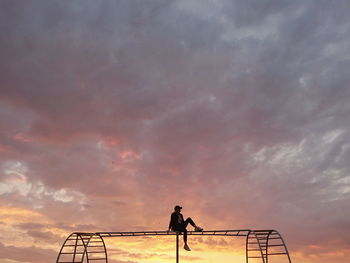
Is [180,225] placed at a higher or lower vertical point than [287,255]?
higher

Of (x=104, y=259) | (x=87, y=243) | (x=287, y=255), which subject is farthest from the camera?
(x=104, y=259)

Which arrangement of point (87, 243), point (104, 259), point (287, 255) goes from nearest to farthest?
point (287, 255), point (87, 243), point (104, 259)

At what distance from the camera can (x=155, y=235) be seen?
25672 mm

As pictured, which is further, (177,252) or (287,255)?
(177,252)

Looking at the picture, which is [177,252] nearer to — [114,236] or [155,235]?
[155,235]

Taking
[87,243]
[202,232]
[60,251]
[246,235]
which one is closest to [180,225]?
[202,232]

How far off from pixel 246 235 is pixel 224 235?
112cm

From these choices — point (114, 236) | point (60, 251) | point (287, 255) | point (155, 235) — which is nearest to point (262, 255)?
point (287, 255)

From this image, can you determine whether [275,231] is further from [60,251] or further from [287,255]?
[60,251]

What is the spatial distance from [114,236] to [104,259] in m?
2.61

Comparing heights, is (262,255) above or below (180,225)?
below

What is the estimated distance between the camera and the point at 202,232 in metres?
25.0

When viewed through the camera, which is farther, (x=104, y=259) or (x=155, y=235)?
(x=104, y=259)

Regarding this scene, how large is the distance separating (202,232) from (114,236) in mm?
4855
